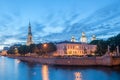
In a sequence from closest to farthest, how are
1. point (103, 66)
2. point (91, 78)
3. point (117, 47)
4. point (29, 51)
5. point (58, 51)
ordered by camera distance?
point (91, 78) < point (103, 66) < point (117, 47) < point (58, 51) < point (29, 51)

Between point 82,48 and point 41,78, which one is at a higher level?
point 82,48

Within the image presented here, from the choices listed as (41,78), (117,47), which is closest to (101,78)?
(41,78)

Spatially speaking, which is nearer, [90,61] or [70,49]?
[90,61]

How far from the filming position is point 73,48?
156 meters

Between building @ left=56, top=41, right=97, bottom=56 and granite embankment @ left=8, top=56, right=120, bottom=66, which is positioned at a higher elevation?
building @ left=56, top=41, right=97, bottom=56

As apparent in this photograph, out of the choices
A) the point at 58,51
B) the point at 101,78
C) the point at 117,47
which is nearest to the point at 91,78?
the point at 101,78

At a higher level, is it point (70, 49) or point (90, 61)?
point (70, 49)

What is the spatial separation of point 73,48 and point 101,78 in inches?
3915

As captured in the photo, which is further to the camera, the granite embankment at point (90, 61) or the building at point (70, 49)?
the building at point (70, 49)

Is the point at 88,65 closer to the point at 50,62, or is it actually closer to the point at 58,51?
the point at 50,62

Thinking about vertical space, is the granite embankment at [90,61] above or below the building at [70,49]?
below

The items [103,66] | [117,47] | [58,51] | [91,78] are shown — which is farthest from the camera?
[58,51]

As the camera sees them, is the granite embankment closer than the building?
Yes

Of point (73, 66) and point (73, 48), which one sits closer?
point (73, 66)
